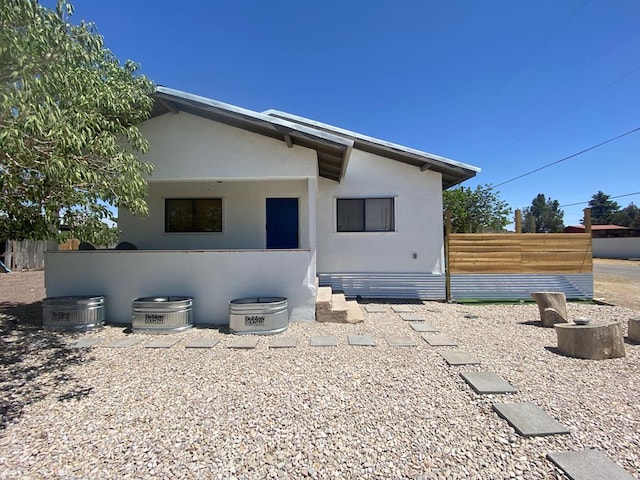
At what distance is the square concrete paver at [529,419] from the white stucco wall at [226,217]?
6839 mm

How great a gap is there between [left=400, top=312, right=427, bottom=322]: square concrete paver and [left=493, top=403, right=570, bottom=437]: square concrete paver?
3742mm

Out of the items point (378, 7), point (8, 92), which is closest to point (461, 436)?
point (8, 92)

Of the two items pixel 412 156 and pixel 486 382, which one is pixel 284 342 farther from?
pixel 412 156

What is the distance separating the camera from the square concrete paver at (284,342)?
5161 mm

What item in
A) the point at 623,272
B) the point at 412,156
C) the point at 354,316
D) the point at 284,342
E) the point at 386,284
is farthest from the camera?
the point at 623,272

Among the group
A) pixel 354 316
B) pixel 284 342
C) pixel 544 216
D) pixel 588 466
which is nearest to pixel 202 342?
pixel 284 342

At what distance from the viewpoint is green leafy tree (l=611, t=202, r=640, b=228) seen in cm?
4954

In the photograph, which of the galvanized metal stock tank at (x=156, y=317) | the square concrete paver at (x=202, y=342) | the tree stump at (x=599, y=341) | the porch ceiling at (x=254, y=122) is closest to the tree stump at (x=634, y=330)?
the tree stump at (x=599, y=341)

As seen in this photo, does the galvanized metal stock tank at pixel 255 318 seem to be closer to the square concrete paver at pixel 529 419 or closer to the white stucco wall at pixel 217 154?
the white stucco wall at pixel 217 154

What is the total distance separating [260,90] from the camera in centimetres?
1102

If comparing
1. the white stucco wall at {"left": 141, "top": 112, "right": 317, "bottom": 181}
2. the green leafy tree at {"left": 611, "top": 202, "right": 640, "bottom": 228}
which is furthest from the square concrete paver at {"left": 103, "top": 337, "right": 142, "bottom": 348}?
the green leafy tree at {"left": 611, "top": 202, "right": 640, "bottom": 228}

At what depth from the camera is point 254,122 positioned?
660 cm

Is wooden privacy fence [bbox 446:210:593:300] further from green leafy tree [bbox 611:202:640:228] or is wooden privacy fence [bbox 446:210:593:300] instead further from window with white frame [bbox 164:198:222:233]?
green leafy tree [bbox 611:202:640:228]

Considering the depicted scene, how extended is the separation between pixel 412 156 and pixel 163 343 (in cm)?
758
